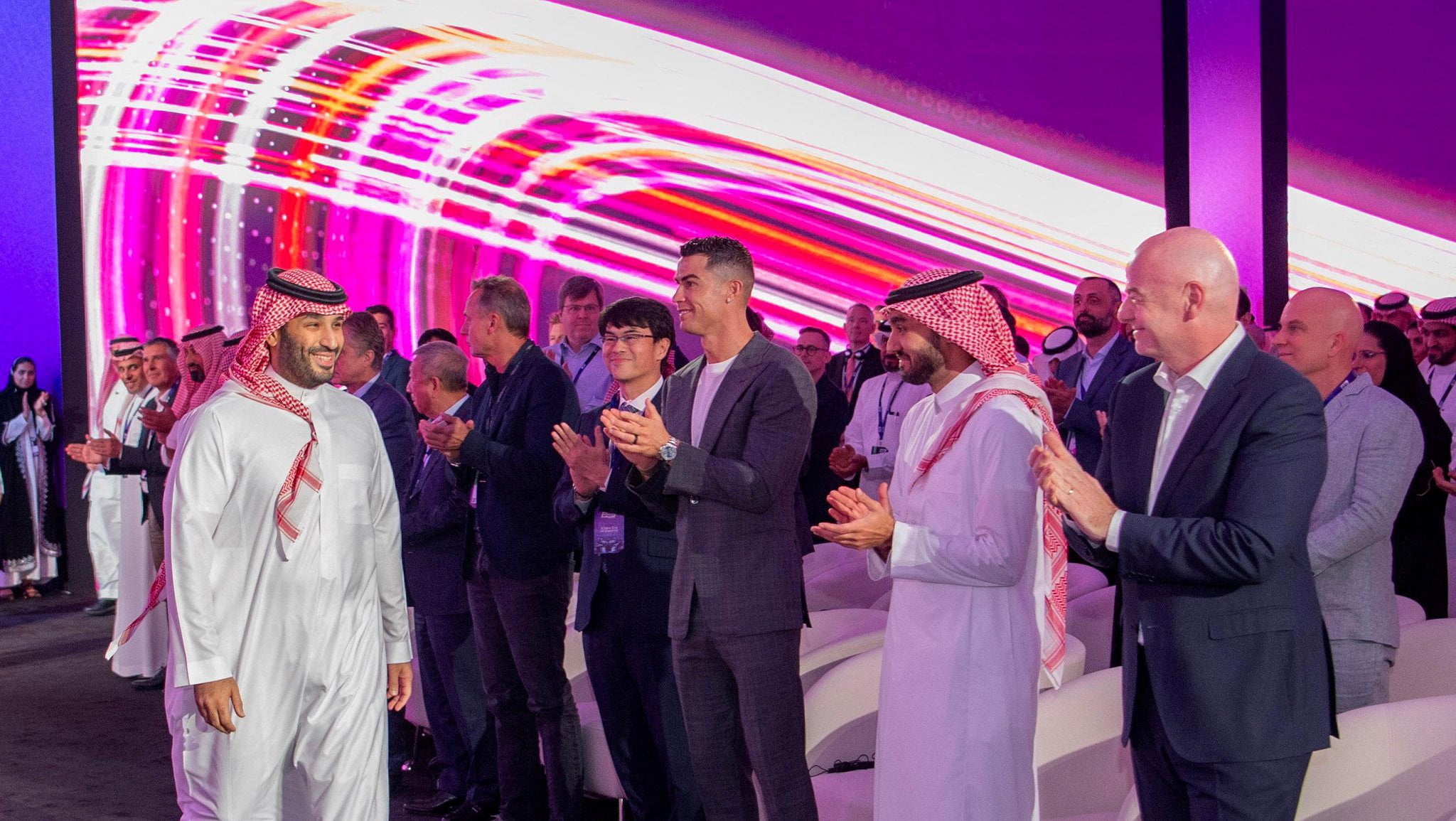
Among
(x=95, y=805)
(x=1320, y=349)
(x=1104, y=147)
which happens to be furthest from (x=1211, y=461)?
(x=1104, y=147)

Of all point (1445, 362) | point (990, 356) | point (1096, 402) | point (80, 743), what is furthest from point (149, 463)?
point (1445, 362)

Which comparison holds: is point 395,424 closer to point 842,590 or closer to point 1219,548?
point 842,590

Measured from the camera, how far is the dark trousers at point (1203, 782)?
210cm

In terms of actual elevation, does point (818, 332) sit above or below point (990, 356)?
above

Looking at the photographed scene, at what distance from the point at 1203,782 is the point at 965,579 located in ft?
1.87

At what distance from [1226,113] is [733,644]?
19.4 feet

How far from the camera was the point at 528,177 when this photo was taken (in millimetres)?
8508

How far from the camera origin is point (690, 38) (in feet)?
27.0

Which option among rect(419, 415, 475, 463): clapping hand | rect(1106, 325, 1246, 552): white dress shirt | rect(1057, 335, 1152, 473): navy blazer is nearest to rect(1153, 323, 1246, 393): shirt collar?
rect(1106, 325, 1246, 552): white dress shirt

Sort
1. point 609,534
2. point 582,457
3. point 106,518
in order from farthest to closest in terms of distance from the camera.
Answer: point 106,518 → point 609,534 → point 582,457

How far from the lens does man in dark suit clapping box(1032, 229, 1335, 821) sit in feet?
6.81

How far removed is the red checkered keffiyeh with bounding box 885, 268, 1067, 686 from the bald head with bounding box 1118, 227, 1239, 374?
0.42m

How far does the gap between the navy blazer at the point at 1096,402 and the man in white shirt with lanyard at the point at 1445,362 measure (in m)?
1.65

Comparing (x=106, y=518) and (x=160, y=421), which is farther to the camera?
(x=106, y=518)
